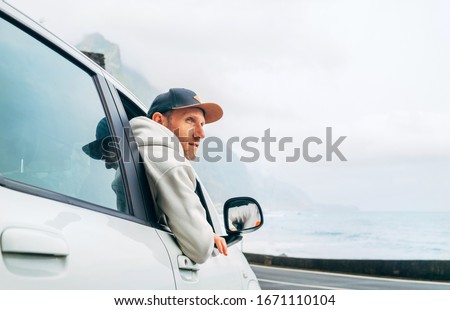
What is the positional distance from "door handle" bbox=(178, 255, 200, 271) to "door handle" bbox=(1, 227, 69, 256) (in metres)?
0.70

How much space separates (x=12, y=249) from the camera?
1.19 meters

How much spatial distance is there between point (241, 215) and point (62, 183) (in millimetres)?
1343

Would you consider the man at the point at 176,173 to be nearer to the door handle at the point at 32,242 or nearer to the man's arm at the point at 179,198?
the man's arm at the point at 179,198

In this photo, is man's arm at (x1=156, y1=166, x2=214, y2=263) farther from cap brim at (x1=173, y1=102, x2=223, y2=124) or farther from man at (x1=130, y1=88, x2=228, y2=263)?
cap brim at (x1=173, y1=102, x2=223, y2=124)

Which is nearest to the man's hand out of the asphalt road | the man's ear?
the man's ear

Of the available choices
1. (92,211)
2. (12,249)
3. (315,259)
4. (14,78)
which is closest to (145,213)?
(92,211)

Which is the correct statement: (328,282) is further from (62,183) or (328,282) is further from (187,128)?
(62,183)

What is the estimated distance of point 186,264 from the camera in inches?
79.4

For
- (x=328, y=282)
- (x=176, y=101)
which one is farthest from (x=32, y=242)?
(x=328, y=282)

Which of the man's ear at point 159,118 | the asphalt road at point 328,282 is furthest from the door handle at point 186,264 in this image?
the asphalt road at point 328,282

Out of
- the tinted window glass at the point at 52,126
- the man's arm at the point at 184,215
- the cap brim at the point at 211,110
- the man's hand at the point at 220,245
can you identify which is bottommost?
the man's hand at the point at 220,245

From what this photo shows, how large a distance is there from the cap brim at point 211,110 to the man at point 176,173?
0.22 feet

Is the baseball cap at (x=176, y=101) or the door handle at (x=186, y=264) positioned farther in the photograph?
the baseball cap at (x=176, y=101)

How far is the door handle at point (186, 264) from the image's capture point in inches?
78.2
